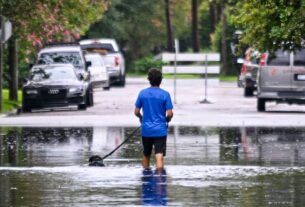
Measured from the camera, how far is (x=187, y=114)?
34.1 meters

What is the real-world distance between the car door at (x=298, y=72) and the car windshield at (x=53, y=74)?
6742 mm

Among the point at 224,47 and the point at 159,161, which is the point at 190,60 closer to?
the point at 159,161

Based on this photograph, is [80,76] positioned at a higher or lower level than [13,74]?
higher

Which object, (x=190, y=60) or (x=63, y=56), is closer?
(x=63, y=56)

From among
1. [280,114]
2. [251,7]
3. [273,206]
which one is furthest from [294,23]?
[273,206]

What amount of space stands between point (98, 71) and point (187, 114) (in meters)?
16.6

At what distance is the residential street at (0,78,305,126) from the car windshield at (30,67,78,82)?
980 mm

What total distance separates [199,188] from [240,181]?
1.07 metres

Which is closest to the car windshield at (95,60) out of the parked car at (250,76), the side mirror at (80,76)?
the parked car at (250,76)

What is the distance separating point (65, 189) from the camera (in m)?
15.2

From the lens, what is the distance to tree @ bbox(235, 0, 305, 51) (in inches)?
1071

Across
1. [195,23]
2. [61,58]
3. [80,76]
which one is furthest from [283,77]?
[195,23]

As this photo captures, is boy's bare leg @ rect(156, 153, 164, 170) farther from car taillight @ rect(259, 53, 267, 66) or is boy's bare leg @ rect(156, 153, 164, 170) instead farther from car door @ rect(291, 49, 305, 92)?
car taillight @ rect(259, 53, 267, 66)

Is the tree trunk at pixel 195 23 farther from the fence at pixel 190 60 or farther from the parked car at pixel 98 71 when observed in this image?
the fence at pixel 190 60
